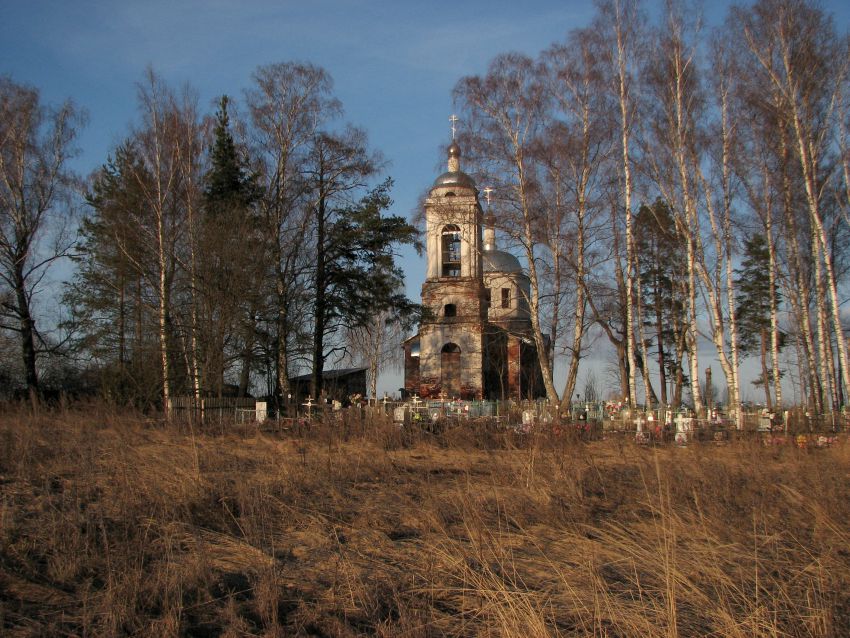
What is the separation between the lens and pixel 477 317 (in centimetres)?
3419

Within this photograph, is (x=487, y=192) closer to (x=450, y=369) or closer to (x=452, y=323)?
(x=452, y=323)

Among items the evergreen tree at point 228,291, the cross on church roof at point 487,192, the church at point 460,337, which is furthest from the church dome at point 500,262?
the cross on church roof at point 487,192

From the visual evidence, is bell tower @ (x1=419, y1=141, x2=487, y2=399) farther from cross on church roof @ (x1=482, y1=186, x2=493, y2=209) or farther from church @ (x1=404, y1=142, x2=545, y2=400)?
cross on church roof @ (x1=482, y1=186, x2=493, y2=209)

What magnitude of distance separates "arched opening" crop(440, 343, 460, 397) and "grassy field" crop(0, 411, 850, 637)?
25.1m

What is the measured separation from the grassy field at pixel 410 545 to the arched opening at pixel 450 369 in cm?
2515

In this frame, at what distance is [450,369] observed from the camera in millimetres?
35062

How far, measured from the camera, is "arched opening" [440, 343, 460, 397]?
113ft

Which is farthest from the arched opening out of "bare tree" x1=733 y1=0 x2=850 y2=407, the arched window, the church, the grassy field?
the grassy field

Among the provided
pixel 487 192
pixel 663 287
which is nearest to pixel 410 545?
→ pixel 487 192

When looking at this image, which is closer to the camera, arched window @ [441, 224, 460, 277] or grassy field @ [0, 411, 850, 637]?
grassy field @ [0, 411, 850, 637]

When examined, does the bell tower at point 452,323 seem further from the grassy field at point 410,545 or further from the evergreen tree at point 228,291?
the grassy field at point 410,545

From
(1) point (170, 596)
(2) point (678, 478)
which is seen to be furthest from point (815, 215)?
(1) point (170, 596)

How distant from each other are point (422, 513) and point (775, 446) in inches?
301

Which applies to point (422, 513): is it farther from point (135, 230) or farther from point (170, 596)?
point (135, 230)
